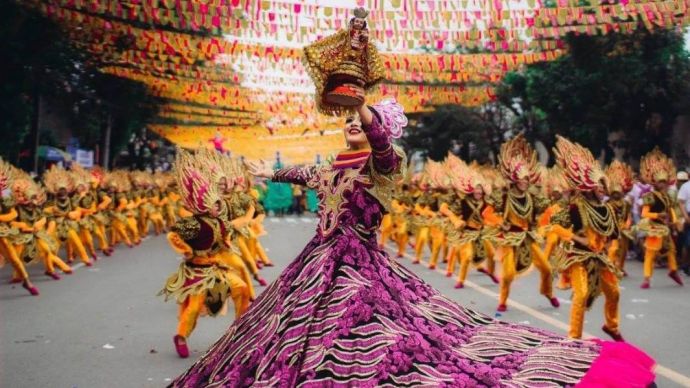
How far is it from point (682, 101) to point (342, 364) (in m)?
18.6

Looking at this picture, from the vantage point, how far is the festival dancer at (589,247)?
787cm

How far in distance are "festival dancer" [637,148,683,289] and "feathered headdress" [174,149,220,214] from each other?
7.61 meters

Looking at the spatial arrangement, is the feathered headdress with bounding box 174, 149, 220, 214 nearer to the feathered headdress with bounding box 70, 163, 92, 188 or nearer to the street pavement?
the street pavement

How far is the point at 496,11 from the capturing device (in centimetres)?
1201

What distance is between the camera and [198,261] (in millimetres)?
7996

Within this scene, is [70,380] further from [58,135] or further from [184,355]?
[58,135]

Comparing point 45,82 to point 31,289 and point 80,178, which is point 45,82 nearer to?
point 80,178

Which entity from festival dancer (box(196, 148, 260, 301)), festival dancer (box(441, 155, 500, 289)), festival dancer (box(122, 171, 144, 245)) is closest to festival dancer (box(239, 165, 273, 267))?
festival dancer (box(196, 148, 260, 301))

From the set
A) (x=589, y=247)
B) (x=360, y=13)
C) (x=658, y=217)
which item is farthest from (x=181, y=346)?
(x=658, y=217)

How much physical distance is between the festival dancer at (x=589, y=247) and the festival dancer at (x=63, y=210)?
1037 centimetres

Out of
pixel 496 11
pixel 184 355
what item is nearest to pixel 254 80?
pixel 496 11

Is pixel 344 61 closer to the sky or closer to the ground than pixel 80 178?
closer to the sky

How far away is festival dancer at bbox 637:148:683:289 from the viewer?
13.0m

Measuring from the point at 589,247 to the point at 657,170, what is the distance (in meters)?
5.89
